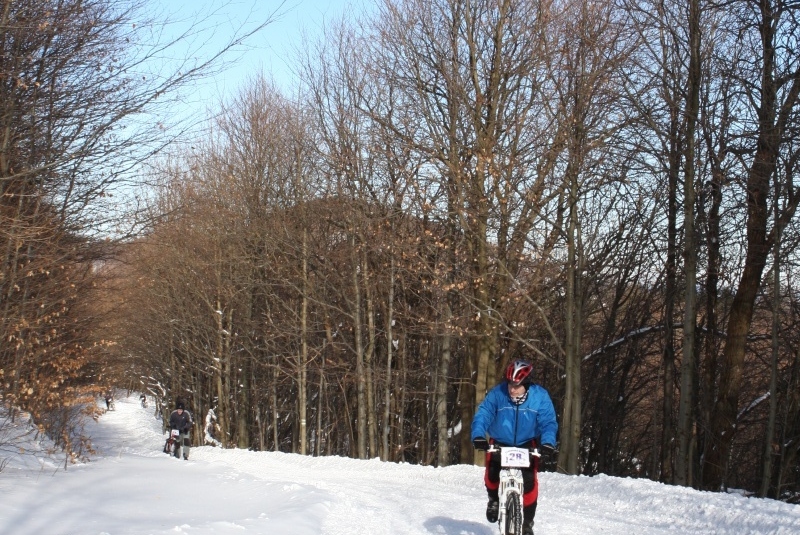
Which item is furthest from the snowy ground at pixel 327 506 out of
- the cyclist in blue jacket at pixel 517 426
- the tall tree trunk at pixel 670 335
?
the tall tree trunk at pixel 670 335

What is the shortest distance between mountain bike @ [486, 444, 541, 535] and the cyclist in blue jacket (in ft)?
0.44


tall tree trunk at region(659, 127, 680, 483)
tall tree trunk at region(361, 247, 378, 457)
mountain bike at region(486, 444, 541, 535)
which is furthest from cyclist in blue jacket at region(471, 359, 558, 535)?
tall tree trunk at region(361, 247, 378, 457)

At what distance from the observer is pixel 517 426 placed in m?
7.64

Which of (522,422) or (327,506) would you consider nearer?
(522,422)

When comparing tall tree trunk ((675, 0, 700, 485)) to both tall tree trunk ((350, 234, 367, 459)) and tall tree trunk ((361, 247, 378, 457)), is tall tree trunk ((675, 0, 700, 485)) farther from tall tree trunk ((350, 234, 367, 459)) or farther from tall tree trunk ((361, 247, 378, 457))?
tall tree trunk ((350, 234, 367, 459))

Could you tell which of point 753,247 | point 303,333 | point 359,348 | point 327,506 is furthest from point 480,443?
point 303,333

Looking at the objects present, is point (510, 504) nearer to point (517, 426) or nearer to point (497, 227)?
point (517, 426)

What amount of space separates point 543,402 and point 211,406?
39076mm

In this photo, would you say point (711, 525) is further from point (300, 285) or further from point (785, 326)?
point (300, 285)

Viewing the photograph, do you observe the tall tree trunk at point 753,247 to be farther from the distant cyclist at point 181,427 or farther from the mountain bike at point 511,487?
the distant cyclist at point 181,427

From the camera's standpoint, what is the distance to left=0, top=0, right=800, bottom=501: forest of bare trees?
48.2 ft

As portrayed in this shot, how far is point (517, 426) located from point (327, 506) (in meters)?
3.54

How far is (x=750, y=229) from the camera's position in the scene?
1852cm

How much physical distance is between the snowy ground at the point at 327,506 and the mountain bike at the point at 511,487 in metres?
1.28
